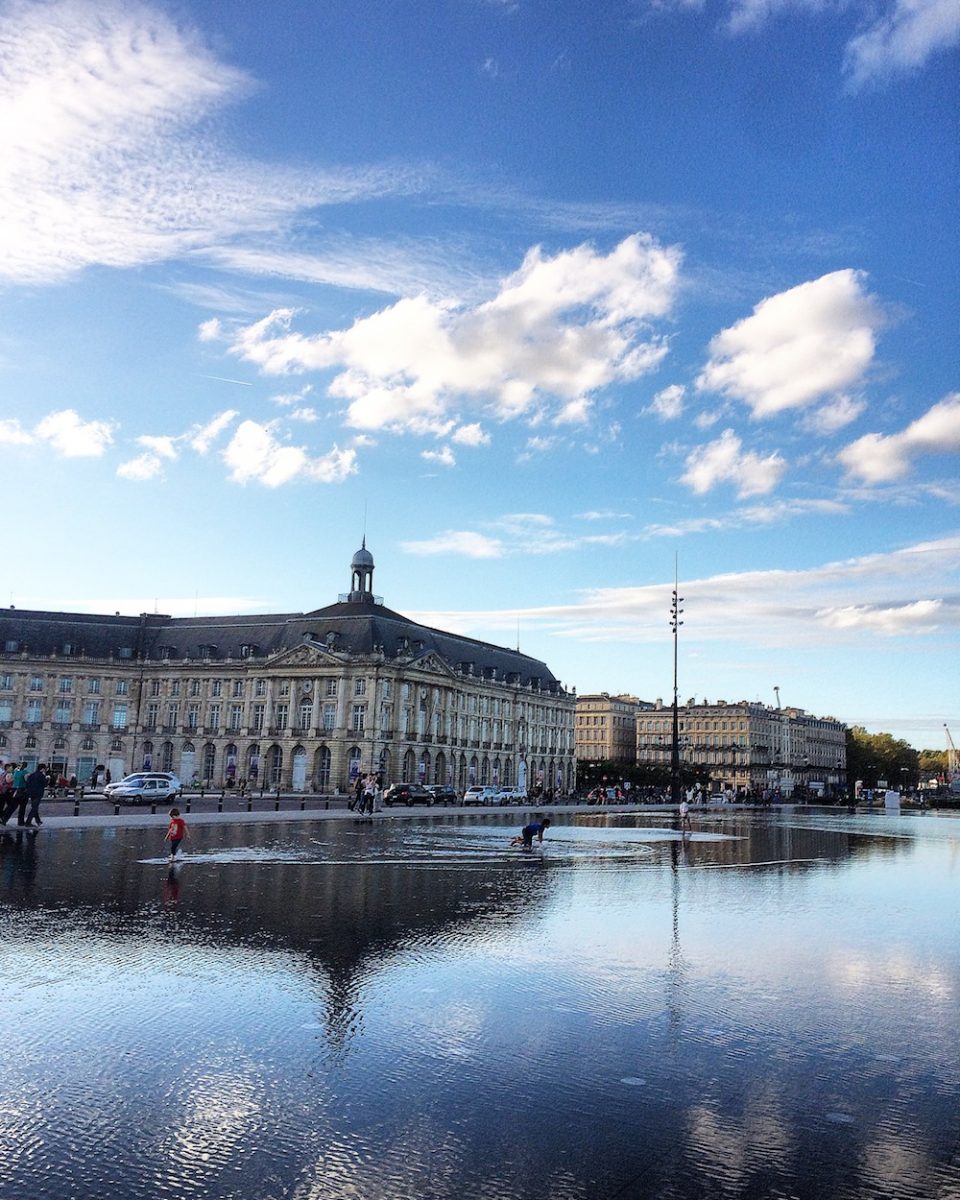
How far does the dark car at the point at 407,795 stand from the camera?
7125cm

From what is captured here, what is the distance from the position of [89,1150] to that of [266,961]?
5547 millimetres

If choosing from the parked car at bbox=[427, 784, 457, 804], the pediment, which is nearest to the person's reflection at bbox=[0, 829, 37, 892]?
the parked car at bbox=[427, 784, 457, 804]

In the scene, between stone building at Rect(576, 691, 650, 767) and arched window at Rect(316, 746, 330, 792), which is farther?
stone building at Rect(576, 691, 650, 767)

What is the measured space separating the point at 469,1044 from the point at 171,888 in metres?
11.0

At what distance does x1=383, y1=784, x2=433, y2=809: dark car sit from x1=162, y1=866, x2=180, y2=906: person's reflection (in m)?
50.3

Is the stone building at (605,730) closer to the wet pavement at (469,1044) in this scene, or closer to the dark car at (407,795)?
the dark car at (407,795)

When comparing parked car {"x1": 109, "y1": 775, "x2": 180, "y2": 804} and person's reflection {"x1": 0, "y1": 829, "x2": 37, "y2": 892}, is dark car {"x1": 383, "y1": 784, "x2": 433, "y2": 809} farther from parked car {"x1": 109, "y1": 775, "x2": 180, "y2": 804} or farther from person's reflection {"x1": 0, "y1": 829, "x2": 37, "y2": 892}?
person's reflection {"x1": 0, "y1": 829, "x2": 37, "y2": 892}

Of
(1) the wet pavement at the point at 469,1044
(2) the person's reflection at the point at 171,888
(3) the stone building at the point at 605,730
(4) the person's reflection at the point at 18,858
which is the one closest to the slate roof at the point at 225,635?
(3) the stone building at the point at 605,730

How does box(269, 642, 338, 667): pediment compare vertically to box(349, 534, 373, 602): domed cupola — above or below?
below

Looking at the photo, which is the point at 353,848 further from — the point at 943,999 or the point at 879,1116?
the point at 879,1116

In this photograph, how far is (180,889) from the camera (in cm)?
1812

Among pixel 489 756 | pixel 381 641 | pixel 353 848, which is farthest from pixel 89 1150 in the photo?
pixel 489 756

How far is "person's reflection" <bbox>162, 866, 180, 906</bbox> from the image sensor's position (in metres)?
16.6

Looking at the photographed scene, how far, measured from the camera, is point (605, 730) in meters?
194
